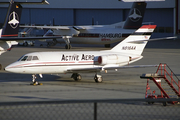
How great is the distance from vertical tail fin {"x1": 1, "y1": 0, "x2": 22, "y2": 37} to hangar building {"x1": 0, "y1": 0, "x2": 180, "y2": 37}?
46552 mm

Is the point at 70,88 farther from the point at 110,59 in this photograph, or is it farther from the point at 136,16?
the point at 136,16

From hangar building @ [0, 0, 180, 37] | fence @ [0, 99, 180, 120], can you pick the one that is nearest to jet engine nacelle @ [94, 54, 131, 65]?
fence @ [0, 99, 180, 120]

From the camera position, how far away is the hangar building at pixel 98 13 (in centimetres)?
6925

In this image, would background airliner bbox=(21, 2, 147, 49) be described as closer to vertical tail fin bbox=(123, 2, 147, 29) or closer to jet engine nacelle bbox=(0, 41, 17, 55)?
vertical tail fin bbox=(123, 2, 147, 29)

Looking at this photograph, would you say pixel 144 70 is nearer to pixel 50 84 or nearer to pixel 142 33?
pixel 142 33

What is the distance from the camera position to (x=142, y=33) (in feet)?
71.9

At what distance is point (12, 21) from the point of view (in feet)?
86.0

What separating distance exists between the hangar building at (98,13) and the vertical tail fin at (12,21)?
153 feet

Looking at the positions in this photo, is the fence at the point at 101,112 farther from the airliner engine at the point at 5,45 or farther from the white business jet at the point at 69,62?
the airliner engine at the point at 5,45

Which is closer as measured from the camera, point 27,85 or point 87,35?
point 27,85

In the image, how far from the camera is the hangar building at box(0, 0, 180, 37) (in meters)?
69.2

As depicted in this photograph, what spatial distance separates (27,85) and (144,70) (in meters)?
11.1

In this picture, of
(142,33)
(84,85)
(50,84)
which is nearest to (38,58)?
(50,84)

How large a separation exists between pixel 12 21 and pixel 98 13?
168 ft
